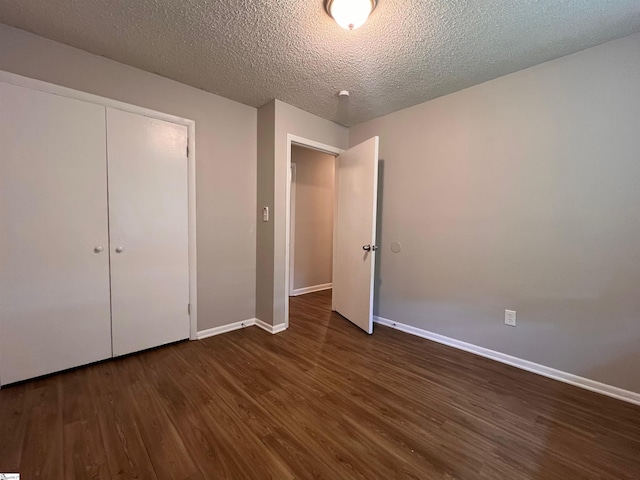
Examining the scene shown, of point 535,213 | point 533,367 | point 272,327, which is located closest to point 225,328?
point 272,327

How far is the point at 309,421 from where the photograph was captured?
5.17 ft

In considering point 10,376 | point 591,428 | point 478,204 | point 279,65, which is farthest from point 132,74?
point 591,428

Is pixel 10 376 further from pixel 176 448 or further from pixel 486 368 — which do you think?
pixel 486 368

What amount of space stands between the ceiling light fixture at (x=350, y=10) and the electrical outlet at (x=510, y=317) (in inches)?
93.2

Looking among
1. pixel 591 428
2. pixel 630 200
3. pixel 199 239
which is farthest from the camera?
pixel 199 239

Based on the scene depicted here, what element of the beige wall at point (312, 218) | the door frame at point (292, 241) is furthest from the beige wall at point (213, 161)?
the beige wall at point (312, 218)

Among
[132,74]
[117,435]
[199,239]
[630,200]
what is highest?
[132,74]

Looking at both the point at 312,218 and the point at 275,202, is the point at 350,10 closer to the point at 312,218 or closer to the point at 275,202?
the point at 275,202

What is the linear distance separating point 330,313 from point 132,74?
3.12 metres

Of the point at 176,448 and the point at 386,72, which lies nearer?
the point at 176,448

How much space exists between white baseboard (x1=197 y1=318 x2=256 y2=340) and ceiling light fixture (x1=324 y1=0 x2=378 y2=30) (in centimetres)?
271

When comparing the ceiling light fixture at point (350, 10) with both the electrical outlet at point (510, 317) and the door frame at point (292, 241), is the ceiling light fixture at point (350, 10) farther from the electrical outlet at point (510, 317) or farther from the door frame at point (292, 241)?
the door frame at point (292, 241)

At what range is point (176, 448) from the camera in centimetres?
137

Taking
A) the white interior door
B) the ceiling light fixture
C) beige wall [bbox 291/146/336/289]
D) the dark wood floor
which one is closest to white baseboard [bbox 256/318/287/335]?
the dark wood floor
